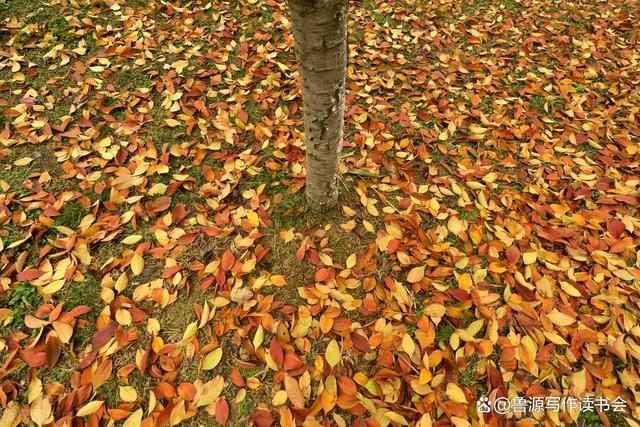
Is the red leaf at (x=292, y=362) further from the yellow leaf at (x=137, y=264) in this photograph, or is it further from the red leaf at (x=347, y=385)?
the yellow leaf at (x=137, y=264)

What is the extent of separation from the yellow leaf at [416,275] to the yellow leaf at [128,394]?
141 cm

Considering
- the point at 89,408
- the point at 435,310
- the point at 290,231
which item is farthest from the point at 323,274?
the point at 89,408

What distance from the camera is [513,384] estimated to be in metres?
1.81

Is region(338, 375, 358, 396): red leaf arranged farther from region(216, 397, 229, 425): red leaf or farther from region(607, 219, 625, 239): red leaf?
region(607, 219, 625, 239): red leaf

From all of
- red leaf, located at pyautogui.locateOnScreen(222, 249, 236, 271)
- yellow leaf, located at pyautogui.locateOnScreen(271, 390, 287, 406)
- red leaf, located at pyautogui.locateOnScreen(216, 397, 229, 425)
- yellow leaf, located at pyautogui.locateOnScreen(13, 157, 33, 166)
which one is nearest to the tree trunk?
red leaf, located at pyautogui.locateOnScreen(222, 249, 236, 271)

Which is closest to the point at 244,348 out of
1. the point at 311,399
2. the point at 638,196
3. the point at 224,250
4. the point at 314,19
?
the point at 311,399

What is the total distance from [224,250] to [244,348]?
56 centimetres

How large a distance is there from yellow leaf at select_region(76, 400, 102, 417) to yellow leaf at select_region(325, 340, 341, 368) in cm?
102

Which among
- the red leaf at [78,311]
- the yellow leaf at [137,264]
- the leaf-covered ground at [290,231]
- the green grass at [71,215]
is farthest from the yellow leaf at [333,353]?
the green grass at [71,215]

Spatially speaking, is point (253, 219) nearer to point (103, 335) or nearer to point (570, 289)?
point (103, 335)

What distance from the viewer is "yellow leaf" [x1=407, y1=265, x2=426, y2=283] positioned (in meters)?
2.08

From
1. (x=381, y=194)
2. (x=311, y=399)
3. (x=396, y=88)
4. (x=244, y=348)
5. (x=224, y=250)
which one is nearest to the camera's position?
(x=311, y=399)

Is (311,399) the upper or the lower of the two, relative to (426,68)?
lower

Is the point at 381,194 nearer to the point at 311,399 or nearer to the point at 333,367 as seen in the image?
the point at 333,367
